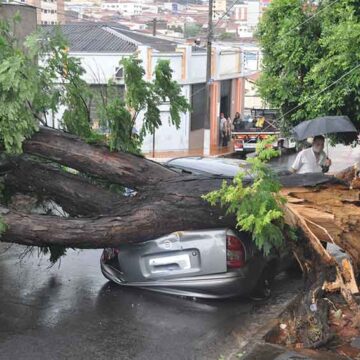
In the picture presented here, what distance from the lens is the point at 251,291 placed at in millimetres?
6492

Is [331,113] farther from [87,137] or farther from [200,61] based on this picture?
[200,61]

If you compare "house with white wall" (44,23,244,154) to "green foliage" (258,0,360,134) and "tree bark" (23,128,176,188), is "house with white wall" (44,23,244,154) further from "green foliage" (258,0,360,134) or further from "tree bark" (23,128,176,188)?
"tree bark" (23,128,176,188)

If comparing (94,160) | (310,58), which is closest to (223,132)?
(310,58)

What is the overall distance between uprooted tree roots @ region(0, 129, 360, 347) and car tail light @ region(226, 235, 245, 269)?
0.18 meters

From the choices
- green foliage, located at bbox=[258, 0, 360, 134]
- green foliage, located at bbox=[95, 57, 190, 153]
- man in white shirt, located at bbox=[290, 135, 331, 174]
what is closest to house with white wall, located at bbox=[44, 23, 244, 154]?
green foliage, located at bbox=[258, 0, 360, 134]

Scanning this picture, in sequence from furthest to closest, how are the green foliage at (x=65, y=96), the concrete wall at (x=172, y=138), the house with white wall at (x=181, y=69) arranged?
the concrete wall at (x=172, y=138) → the house with white wall at (x=181, y=69) → the green foliage at (x=65, y=96)

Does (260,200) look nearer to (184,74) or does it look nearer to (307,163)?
(307,163)

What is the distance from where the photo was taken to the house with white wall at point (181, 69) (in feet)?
93.0

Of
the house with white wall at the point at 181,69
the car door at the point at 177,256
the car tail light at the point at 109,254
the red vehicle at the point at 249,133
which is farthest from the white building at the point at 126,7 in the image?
the car door at the point at 177,256

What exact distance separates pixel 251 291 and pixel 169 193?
1.41 m

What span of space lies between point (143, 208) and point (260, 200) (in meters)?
1.39

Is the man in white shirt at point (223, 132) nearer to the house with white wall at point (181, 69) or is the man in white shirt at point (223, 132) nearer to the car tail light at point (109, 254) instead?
the house with white wall at point (181, 69)

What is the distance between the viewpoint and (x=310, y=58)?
10977mm

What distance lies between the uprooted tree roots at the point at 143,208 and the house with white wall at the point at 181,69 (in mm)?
19951
